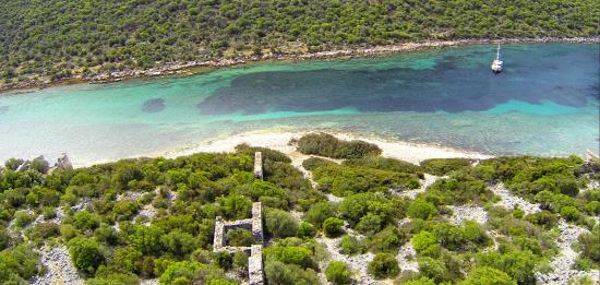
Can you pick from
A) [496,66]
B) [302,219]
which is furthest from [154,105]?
[496,66]

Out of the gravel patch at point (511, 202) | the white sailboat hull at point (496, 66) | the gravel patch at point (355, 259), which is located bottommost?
the gravel patch at point (511, 202)

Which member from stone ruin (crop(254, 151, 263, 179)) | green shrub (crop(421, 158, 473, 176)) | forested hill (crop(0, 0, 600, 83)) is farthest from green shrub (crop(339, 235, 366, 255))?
forested hill (crop(0, 0, 600, 83))

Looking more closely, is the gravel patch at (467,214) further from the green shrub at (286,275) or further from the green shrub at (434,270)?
the green shrub at (286,275)

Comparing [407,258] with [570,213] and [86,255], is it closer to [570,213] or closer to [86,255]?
[570,213]

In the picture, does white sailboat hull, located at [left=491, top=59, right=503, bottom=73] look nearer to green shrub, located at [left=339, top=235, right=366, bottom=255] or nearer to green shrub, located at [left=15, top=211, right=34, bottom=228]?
green shrub, located at [left=339, top=235, right=366, bottom=255]

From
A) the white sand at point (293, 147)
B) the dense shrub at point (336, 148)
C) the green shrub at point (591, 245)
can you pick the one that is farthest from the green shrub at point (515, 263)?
the dense shrub at point (336, 148)
